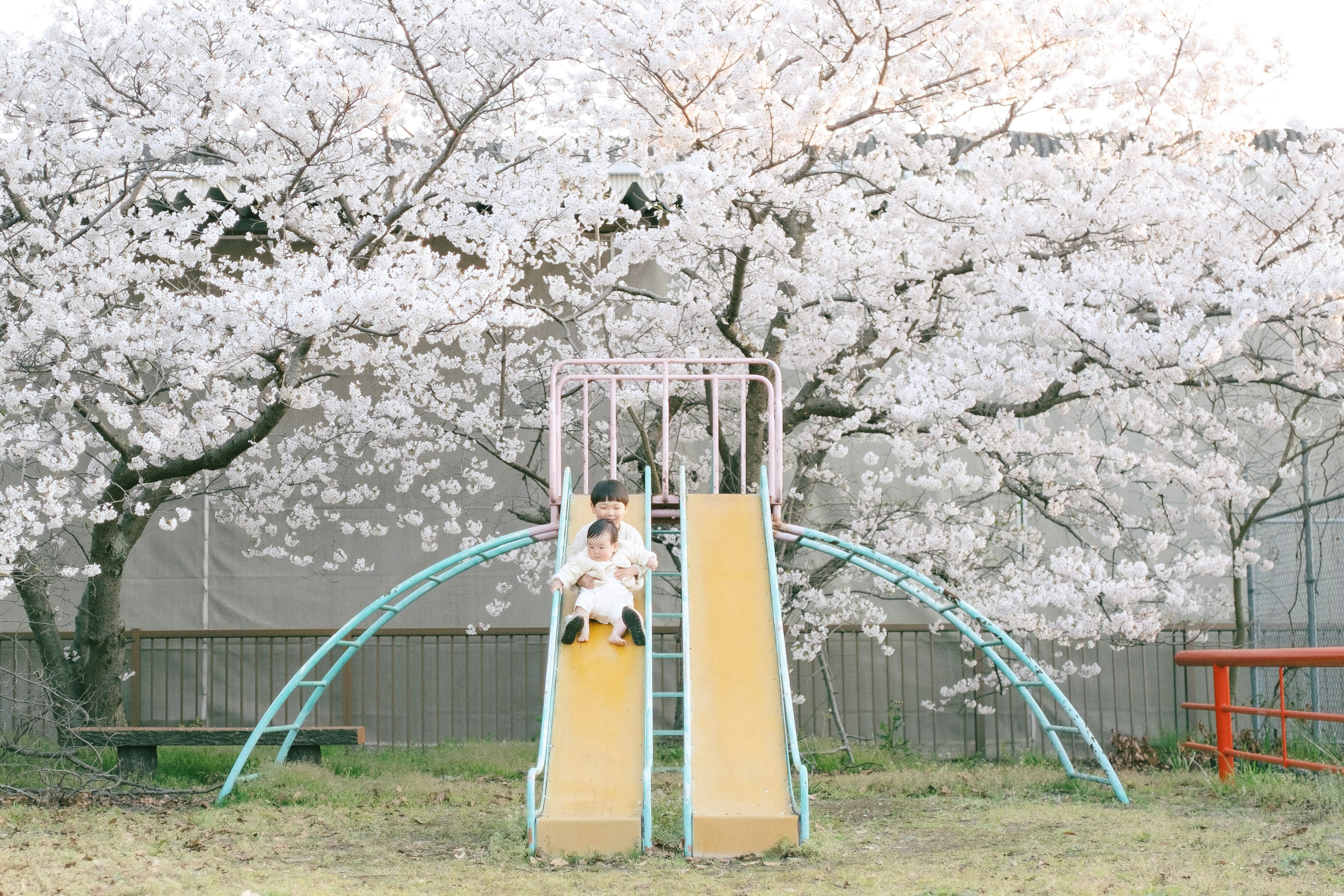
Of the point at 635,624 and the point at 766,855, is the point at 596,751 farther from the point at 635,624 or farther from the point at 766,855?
the point at 766,855

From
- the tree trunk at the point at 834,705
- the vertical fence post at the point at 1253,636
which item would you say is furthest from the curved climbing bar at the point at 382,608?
the vertical fence post at the point at 1253,636

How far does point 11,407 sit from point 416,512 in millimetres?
3719

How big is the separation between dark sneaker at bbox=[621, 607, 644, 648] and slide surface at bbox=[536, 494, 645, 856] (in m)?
0.08

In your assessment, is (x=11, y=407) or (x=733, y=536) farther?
(x=11, y=407)

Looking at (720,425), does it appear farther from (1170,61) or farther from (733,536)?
(1170,61)

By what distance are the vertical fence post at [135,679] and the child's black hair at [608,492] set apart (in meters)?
6.29

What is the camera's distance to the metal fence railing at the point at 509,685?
11.9 metres

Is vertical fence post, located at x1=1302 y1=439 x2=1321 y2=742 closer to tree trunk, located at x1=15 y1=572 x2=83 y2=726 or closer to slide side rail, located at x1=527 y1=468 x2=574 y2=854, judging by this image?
slide side rail, located at x1=527 y1=468 x2=574 y2=854

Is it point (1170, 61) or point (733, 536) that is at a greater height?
point (1170, 61)

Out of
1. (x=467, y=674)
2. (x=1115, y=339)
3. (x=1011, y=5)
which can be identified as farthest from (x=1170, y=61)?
(x=467, y=674)

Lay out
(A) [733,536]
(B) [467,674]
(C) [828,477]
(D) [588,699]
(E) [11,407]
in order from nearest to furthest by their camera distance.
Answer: (D) [588,699]
(A) [733,536]
(E) [11,407]
(C) [828,477]
(B) [467,674]

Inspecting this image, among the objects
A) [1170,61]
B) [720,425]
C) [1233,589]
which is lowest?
[1233,589]

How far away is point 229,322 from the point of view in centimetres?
809

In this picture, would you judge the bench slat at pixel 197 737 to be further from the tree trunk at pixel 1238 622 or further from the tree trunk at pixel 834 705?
the tree trunk at pixel 1238 622
